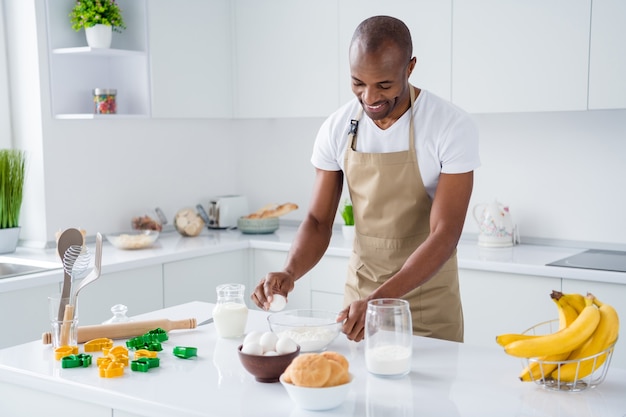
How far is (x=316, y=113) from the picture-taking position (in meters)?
3.98

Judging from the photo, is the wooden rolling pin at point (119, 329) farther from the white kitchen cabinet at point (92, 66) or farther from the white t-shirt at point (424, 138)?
the white kitchen cabinet at point (92, 66)

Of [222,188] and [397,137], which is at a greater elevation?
[397,137]

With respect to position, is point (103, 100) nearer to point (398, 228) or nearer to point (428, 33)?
point (428, 33)

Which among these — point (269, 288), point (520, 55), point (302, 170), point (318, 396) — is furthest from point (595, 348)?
A: point (302, 170)

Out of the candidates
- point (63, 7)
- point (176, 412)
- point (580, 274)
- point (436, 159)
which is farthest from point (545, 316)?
point (63, 7)

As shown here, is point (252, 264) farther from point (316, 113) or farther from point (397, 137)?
point (397, 137)

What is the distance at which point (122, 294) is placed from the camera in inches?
131

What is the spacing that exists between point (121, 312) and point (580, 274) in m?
1.73

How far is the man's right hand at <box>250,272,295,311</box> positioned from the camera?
2.05 metres

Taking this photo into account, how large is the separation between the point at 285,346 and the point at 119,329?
56cm

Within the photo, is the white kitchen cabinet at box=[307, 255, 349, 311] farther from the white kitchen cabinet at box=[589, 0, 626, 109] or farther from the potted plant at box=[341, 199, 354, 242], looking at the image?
the white kitchen cabinet at box=[589, 0, 626, 109]

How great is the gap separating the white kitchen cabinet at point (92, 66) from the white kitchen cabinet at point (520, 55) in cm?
151

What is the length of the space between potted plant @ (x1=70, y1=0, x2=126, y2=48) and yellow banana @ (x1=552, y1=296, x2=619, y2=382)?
2.73 m

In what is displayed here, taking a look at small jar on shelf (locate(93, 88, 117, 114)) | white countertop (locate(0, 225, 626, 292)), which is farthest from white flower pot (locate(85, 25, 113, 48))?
white countertop (locate(0, 225, 626, 292))
